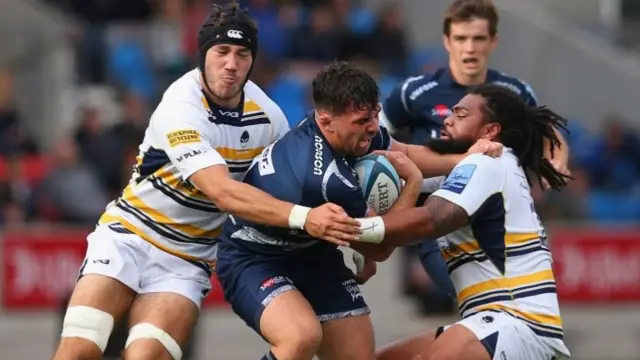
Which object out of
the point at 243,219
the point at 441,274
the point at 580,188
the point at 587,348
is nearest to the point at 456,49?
the point at 441,274

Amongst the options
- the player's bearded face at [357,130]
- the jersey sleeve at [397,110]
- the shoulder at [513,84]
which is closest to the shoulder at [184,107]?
the player's bearded face at [357,130]

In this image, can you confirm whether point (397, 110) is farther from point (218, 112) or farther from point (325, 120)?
point (325, 120)

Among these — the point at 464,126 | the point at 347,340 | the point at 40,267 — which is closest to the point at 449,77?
the point at 464,126

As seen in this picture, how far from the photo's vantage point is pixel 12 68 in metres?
17.7

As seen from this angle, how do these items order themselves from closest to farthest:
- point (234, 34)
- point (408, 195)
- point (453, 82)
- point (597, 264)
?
point (408, 195) < point (234, 34) < point (453, 82) < point (597, 264)

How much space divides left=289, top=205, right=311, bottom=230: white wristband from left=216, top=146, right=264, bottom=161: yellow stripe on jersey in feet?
3.16

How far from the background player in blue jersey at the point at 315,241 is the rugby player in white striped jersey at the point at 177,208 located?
32 cm

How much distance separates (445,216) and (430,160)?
735mm

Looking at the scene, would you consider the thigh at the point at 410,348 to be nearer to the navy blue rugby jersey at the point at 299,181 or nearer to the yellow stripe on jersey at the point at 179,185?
the navy blue rugby jersey at the point at 299,181

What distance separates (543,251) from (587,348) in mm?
7420

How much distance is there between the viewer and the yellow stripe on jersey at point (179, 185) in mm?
8430

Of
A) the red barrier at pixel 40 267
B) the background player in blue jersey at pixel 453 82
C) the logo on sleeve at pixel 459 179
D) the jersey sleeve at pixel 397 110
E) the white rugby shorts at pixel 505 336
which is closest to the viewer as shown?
the white rugby shorts at pixel 505 336

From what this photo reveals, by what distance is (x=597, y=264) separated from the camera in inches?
627

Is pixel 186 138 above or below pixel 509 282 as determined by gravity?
above
